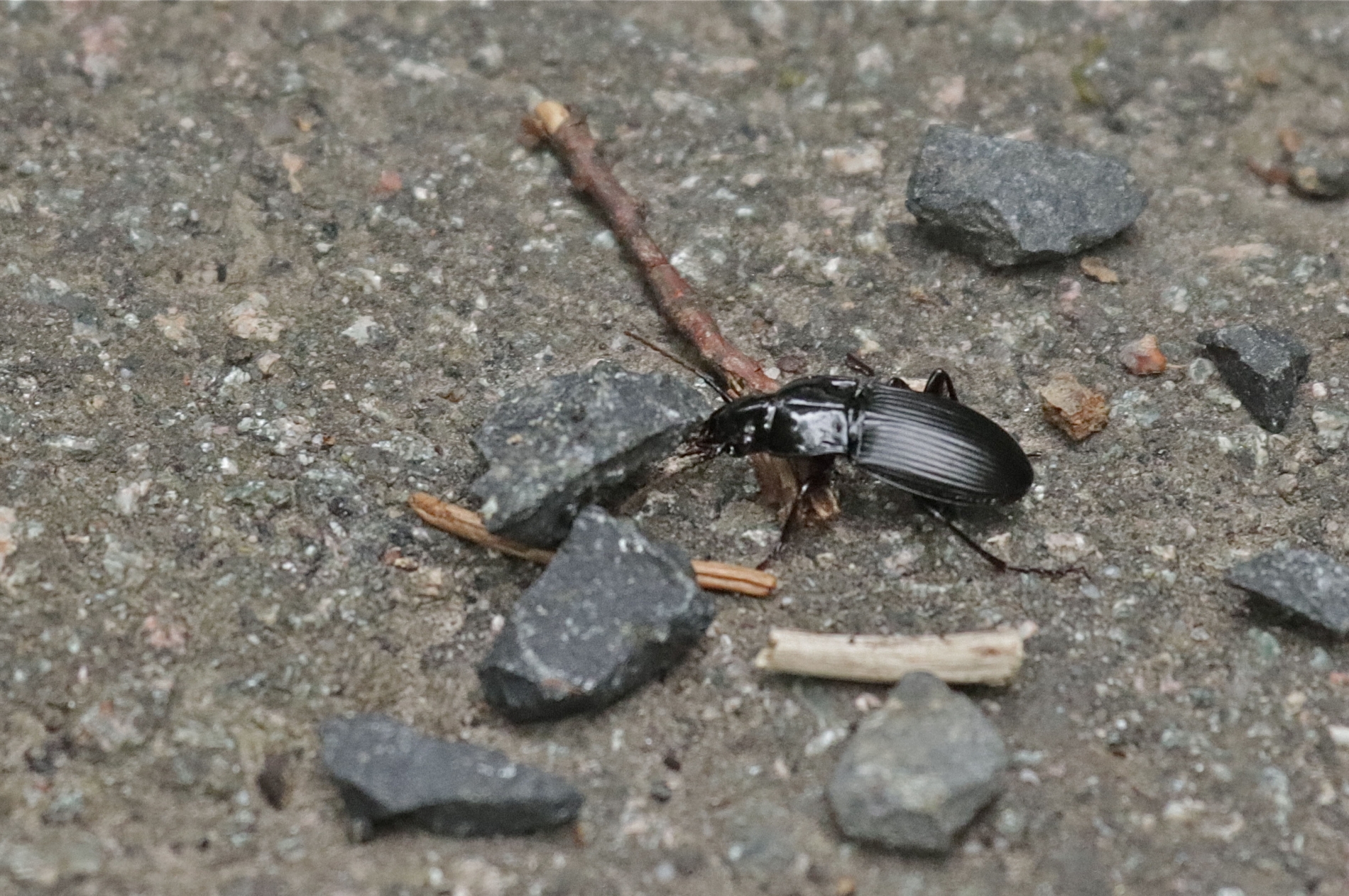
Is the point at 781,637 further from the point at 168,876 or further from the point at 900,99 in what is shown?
the point at 900,99

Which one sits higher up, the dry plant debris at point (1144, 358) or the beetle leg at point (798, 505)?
the dry plant debris at point (1144, 358)

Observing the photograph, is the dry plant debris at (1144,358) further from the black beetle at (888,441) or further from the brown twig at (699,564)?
the brown twig at (699,564)

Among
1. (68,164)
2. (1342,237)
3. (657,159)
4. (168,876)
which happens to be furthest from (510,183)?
(1342,237)

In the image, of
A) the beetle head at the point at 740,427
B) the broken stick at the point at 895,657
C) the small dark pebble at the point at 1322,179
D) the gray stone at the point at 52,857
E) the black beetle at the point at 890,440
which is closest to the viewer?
the gray stone at the point at 52,857

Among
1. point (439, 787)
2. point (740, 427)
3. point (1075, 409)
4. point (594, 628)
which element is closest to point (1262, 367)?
point (1075, 409)

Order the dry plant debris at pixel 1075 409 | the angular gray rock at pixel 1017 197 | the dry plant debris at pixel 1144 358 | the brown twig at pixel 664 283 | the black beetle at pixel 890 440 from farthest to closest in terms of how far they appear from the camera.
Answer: the angular gray rock at pixel 1017 197
the dry plant debris at pixel 1144 358
the dry plant debris at pixel 1075 409
the brown twig at pixel 664 283
the black beetle at pixel 890 440

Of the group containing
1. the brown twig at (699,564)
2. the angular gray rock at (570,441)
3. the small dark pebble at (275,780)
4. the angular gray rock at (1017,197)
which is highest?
the angular gray rock at (1017,197)

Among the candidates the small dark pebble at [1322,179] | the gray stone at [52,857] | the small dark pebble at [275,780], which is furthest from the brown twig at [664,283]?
the small dark pebble at [1322,179]
